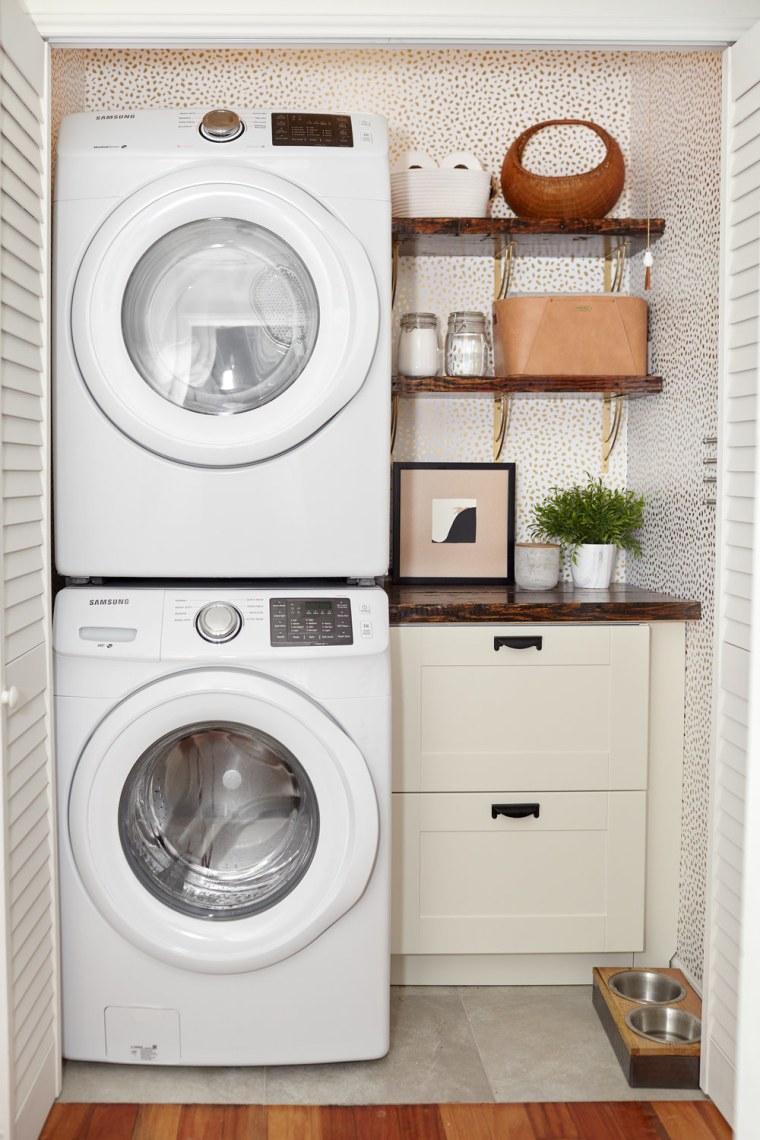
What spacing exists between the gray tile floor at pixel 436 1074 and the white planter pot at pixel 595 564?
0.97 meters

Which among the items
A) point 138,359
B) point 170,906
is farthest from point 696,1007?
point 138,359

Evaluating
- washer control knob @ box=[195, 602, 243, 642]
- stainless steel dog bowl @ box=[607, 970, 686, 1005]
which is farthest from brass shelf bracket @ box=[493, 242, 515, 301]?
stainless steel dog bowl @ box=[607, 970, 686, 1005]

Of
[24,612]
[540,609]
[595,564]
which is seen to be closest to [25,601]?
[24,612]

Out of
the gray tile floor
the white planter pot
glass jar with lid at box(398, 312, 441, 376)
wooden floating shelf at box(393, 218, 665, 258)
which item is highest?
wooden floating shelf at box(393, 218, 665, 258)

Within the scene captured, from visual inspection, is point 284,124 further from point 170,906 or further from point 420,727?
point 170,906

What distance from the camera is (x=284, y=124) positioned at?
192 cm

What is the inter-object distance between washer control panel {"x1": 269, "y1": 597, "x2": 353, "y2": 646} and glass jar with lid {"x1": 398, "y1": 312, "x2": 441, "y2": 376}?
74cm

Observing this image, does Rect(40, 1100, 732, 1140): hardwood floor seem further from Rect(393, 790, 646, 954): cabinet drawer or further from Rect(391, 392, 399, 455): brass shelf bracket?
Rect(391, 392, 399, 455): brass shelf bracket

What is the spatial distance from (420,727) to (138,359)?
956 mm

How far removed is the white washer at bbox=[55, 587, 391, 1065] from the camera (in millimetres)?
1852

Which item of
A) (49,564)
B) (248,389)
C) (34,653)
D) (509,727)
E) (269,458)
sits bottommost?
(509,727)

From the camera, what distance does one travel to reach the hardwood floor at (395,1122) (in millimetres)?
1785

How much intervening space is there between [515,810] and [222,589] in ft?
2.68

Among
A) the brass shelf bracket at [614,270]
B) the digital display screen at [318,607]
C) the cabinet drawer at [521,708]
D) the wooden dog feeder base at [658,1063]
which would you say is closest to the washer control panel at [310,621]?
the digital display screen at [318,607]
